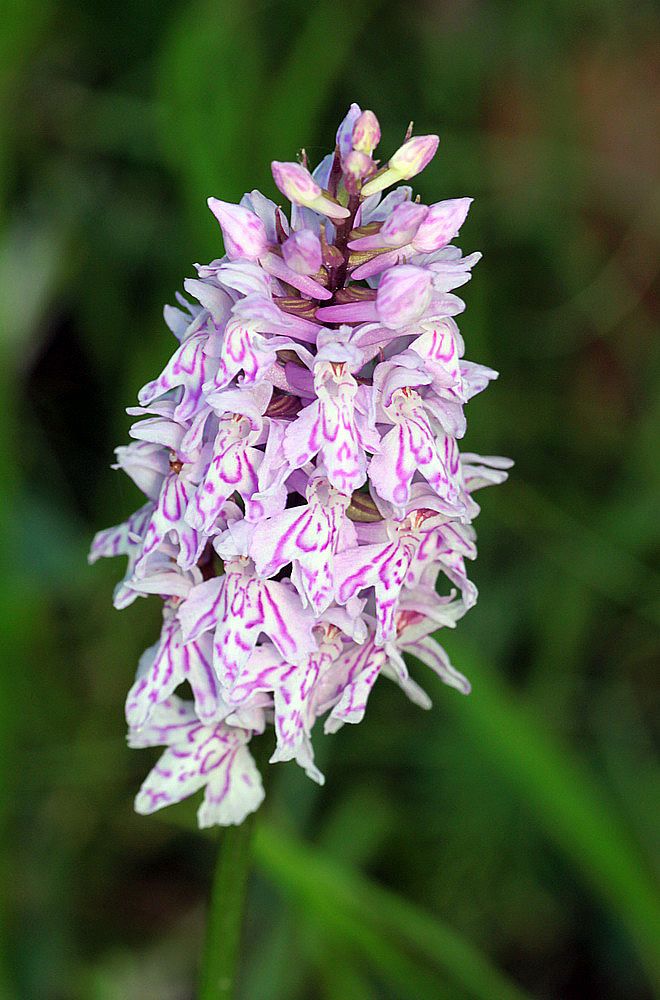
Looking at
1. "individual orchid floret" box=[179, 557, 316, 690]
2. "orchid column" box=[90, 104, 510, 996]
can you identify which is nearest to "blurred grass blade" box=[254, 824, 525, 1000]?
"orchid column" box=[90, 104, 510, 996]

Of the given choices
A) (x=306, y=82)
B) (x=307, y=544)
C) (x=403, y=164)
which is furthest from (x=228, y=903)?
(x=306, y=82)

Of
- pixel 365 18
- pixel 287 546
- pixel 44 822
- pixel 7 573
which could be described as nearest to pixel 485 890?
pixel 44 822

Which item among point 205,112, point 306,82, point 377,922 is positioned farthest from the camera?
point 306,82

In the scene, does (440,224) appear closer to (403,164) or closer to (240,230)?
(403,164)

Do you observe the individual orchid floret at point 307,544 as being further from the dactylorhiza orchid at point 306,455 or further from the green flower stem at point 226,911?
the green flower stem at point 226,911

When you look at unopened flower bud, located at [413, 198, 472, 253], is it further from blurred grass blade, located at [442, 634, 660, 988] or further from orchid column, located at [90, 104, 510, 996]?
blurred grass blade, located at [442, 634, 660, 988]

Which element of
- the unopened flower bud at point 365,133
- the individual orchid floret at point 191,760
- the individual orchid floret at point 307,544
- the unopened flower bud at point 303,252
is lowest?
the individual orchid floret at point 191,760

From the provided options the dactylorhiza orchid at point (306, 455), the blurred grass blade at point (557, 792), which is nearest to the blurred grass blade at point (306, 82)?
the blurred grass blade at point (557, 792)
